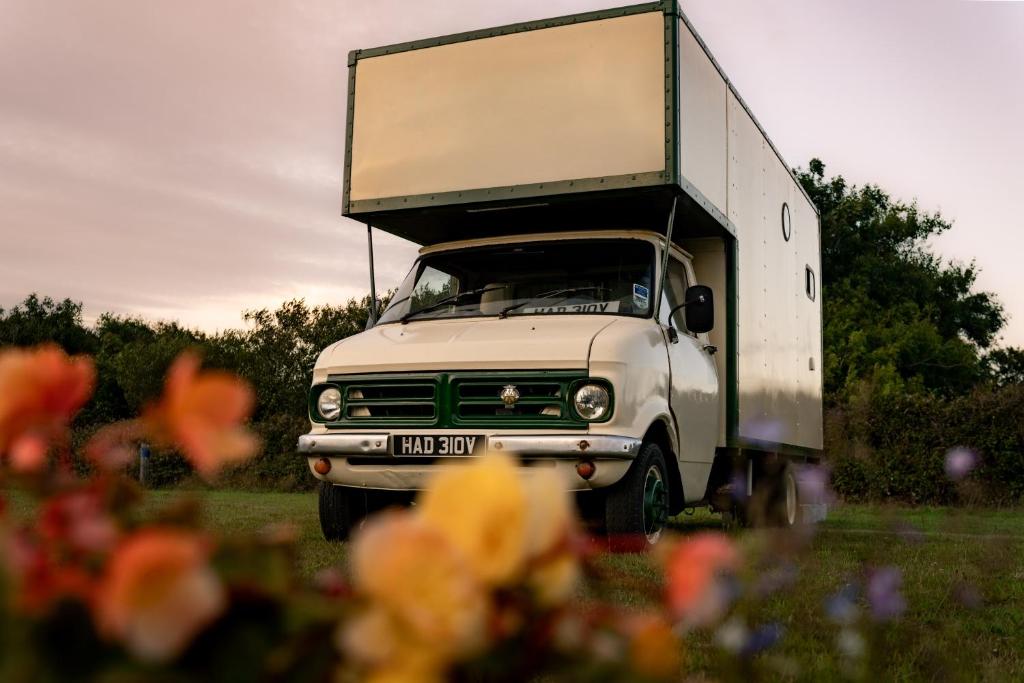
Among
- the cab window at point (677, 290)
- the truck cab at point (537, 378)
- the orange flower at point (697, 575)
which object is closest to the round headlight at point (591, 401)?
the truck cab at point (537, 378)

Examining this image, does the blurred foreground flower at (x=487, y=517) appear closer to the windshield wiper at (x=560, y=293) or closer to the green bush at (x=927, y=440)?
the windshield wiper at (x=560, y=293)

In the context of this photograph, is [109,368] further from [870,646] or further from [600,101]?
[870,646]

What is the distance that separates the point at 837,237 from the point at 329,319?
1833cm

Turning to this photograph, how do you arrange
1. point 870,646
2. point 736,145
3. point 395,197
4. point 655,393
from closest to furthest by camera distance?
point 870,646 < point 655,393 < point 395,197 < point 736,145

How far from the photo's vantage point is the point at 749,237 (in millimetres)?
8898

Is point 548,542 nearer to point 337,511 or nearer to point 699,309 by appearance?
point 699,309

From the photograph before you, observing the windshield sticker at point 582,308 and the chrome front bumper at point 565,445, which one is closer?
the chrome front bumper at point 565,445

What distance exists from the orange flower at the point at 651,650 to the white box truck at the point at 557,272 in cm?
549

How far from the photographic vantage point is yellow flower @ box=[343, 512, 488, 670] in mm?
535

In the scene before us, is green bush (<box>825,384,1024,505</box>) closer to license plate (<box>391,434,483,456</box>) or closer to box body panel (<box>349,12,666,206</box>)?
box body panel (<box>349,12,666,206</box>)

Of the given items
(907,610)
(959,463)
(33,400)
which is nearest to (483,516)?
(33,400)

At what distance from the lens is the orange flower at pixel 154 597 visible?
0.47 m

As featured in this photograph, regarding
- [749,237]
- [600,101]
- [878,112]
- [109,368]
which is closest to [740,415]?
[749,237]

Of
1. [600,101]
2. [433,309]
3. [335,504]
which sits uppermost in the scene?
[600,101]
